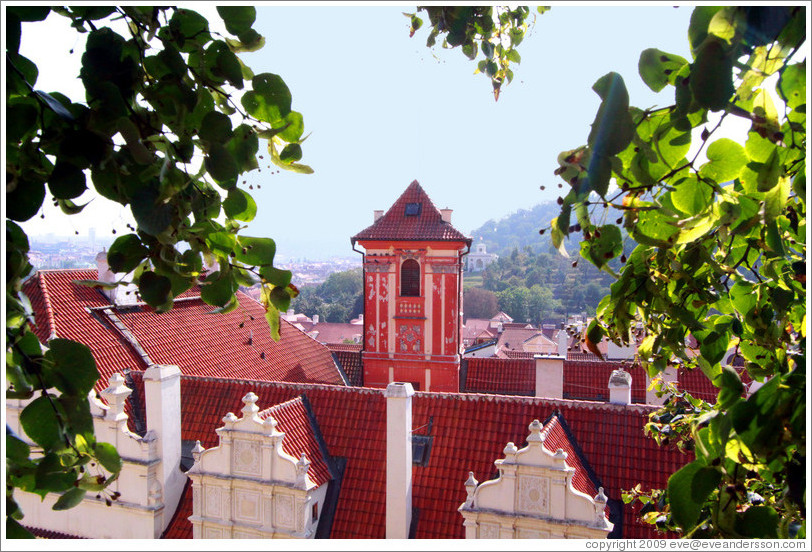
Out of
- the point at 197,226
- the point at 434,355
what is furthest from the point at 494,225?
the point at 197,226

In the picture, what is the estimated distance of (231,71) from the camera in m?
1.62

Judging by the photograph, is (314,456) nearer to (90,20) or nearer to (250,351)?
(250,351)

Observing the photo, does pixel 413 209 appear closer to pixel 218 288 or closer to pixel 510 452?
pixel 510 452

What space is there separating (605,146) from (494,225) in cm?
17126

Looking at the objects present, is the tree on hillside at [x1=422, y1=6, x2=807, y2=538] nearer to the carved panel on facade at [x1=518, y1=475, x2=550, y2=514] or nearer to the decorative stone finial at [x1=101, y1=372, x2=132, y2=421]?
the carved panel on facade at [x1=518, y1=475, x2=550, y2=514]

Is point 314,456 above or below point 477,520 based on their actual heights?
above

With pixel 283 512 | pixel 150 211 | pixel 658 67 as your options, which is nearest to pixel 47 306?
pixel 283 512

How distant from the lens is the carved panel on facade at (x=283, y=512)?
26.8ft

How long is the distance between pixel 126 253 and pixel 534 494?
668 cm

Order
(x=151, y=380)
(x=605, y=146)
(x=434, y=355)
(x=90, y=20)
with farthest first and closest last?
(x=434, y=355)
(x=151, y=380)
(x=90, y=20)
(x=605, y=146)

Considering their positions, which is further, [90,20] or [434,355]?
[434,355]

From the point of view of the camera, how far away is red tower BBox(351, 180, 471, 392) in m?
15.8

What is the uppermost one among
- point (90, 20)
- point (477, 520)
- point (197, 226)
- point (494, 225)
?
point (494, 225)

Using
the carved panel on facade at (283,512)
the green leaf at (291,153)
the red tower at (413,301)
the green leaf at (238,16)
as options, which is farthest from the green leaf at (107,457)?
the red tower at (413,301)
